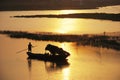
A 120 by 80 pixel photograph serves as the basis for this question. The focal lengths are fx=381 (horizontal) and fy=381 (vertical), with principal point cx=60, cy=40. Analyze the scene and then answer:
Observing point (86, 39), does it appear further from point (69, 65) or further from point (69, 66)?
point (69, 66)

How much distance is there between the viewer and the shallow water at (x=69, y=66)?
2447cm

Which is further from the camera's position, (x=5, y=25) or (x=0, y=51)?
(x=5, y=25)

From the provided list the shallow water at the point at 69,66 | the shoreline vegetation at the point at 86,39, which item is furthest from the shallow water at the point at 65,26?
the shallow water at the point at 69,66

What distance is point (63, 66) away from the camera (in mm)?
27984

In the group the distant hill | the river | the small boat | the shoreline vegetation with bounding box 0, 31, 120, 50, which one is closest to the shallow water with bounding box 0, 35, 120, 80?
the river

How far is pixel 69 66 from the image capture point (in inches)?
1088

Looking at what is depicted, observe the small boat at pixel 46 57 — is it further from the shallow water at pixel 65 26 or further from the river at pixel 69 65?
the shallow water at pixel 65 26

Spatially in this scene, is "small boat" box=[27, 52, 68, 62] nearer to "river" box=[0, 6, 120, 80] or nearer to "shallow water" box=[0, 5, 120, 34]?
"river" box=[0, 6, 120, 80]

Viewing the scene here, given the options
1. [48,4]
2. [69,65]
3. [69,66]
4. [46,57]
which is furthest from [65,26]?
[48,4]

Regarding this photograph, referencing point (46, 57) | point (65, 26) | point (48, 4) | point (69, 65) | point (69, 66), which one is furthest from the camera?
point (48, 4)

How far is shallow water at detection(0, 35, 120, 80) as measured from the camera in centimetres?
2447

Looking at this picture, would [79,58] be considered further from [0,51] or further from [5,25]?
[5,25]

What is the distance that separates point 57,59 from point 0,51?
699 centimetres

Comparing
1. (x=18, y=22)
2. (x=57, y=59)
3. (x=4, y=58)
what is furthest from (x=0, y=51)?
(x=18, y=22)
